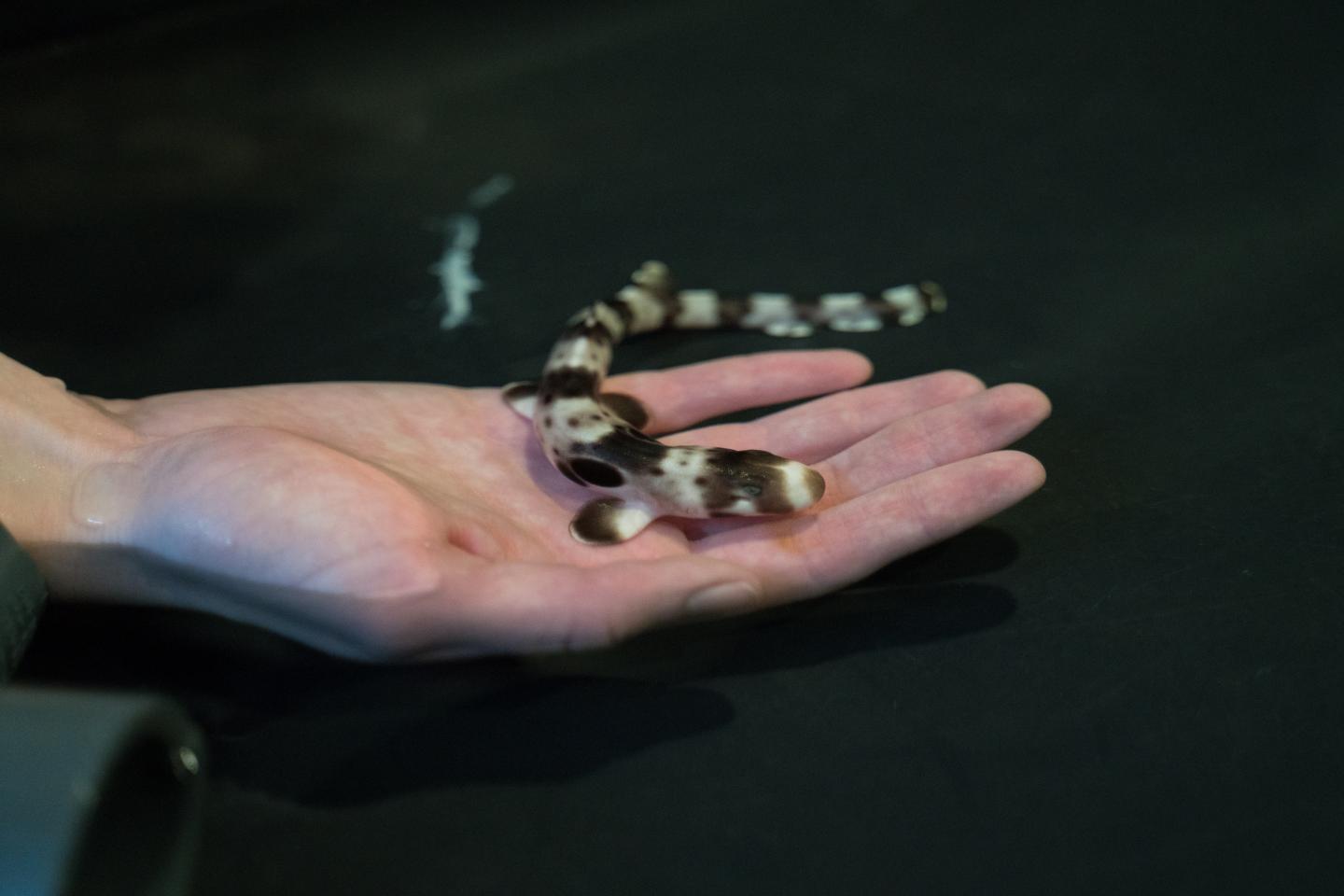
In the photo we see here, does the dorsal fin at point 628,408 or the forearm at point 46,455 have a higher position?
the dorsal fin at point 628,408

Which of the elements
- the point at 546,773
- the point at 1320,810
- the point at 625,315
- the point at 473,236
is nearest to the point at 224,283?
the point at 473,236

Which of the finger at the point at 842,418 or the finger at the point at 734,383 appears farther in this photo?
the finger at the point at 734,383

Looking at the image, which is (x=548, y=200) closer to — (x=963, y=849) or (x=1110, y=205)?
(x=1110, y=205)

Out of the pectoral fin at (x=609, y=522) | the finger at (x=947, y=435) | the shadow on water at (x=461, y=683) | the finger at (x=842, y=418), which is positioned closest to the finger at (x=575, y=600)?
the shadow on water at (x=461, y=683)

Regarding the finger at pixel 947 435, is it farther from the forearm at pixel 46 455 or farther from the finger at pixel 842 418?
the forearm at pixel 46 455

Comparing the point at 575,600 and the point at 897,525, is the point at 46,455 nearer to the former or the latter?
the point at 575,600

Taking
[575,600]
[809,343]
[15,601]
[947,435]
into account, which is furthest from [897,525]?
[15,601]

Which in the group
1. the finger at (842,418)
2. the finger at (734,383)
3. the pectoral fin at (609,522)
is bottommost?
the pectoral fin at (609,522)
